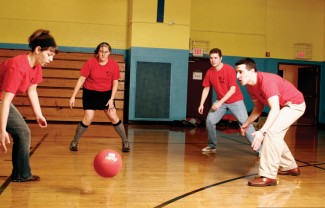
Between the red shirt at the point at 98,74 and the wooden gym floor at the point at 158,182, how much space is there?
1.16 meters

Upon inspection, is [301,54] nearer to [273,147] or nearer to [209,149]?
[209,149]

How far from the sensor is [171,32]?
12.7 metres

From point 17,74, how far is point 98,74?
268 cm

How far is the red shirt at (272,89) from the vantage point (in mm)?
4090

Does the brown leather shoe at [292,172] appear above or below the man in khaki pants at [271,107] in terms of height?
below

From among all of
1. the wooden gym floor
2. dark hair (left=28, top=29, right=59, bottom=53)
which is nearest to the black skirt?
the wooden gym floor

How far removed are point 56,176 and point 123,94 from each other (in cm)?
821

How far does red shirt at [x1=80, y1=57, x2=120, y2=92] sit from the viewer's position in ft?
19.7

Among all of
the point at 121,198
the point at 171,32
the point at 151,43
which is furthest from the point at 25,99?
the point at 121,198

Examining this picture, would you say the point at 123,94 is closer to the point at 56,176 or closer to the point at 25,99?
the point at 25,99

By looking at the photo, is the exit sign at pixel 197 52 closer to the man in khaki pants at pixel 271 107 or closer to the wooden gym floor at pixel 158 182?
the wooden gym floor at pixel 158 182

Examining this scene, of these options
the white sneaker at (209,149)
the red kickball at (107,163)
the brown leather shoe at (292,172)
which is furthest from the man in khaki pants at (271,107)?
the white sneaker at (209,149)

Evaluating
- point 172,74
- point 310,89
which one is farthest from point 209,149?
point 310,89

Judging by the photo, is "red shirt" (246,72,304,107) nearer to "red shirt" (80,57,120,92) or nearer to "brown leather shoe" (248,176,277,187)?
"brown leather shoe" (248,176,277,187)
